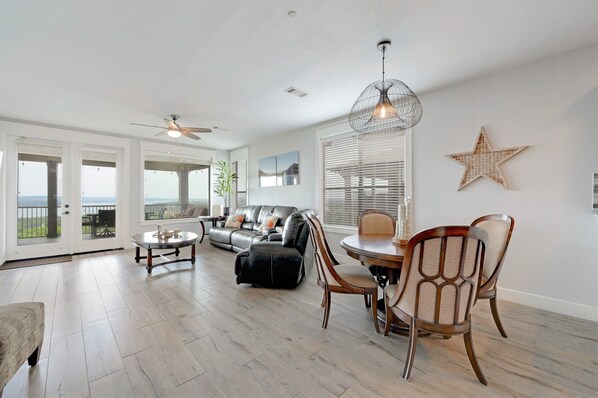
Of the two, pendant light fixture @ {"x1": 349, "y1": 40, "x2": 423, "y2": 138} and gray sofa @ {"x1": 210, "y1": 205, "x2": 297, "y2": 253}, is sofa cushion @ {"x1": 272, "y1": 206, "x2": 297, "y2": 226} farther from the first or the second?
pendant light fixture @ {"x1": 349, "y1": 40, "x2": 423, "y2": 138}

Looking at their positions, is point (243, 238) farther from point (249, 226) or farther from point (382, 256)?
point (382, 256)

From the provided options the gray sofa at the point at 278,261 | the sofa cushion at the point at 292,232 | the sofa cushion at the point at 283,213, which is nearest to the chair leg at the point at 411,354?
the gray sofa at the point at 278,261

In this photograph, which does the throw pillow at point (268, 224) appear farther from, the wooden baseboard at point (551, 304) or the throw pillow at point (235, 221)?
the wooden baseboard at point (551, 304)

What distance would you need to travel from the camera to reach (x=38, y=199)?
470cm

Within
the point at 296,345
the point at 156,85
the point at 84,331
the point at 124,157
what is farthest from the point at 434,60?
the point at 124,157

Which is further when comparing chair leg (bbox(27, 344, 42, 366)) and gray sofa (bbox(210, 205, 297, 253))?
gray sofa (bbox(210, 205, 297, 253))

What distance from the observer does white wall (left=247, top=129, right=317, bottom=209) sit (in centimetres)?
507

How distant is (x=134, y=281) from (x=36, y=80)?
280cm

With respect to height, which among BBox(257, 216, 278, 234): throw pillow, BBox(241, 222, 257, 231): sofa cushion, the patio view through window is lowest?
BBox(241, 222, 257, 231): sofa cushion

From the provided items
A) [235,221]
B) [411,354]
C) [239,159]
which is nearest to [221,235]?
[235,221]

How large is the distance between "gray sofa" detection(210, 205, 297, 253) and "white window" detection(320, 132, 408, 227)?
2.79 feet

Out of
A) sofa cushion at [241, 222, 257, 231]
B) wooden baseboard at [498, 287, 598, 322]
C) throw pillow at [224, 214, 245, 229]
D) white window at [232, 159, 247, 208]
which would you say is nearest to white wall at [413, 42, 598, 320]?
wooden baseboard at [498, 287, 598, 322]

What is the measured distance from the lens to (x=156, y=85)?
317cm

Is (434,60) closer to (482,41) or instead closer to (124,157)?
(482,41)
